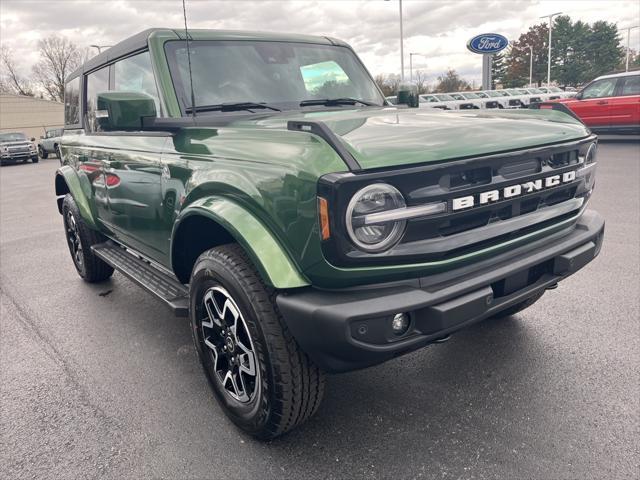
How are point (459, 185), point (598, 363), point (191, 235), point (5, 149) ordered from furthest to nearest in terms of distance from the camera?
point (5, 149)
point (598, 363)
point (191, 235)
point (459, 185)

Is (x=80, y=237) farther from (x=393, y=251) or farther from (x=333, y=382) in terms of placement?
(x=393, y=251)

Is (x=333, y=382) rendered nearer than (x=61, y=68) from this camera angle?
Yes

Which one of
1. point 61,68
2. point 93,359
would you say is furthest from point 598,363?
point 61,68

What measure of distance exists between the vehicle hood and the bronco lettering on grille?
0.17 metres

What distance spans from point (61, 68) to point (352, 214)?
7087cm

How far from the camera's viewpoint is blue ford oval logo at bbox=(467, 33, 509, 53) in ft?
74.1

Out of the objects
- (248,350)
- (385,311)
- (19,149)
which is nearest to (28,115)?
(19,149)

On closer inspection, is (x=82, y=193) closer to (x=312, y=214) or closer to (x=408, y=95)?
(x=408, y=95)

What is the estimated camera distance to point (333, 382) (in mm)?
2939

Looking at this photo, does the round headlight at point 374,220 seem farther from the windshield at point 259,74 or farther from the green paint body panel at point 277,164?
the windshield at point 259,74

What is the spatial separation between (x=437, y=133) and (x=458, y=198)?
327mm

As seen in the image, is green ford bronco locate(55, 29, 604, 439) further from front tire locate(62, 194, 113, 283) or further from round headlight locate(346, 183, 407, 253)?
front tire locate(62, 194, 113, 283)

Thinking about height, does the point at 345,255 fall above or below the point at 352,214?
below

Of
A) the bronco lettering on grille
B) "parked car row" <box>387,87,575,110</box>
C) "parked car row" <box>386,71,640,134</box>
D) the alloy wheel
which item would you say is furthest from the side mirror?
"parked car row" <box>387,87,575,110</box>
